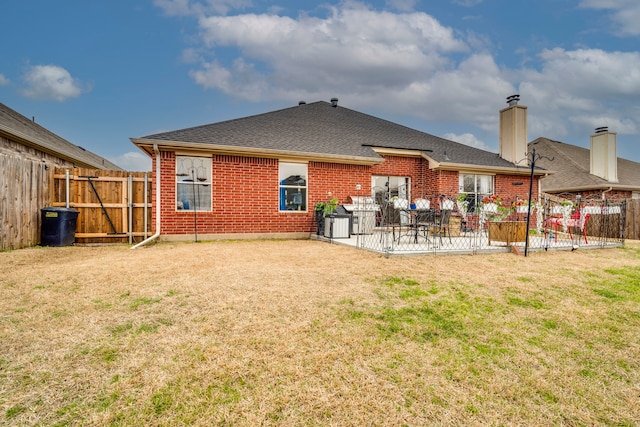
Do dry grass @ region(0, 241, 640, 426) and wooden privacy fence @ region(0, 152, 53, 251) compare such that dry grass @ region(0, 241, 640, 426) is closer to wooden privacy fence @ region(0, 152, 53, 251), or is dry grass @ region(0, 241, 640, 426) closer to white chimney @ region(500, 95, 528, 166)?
wooden privacy fence @ region(0, 152, 53, 251)

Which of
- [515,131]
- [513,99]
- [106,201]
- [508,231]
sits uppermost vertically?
[513,99]

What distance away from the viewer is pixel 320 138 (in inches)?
487

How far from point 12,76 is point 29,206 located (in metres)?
14.4

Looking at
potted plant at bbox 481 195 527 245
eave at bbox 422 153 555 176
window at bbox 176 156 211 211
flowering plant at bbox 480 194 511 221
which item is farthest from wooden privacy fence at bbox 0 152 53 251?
eave at bbox 422 153 555 176

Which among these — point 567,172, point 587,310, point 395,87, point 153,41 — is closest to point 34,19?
point 153,41

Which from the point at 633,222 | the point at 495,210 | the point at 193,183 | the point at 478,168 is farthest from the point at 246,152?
the point at 633,222

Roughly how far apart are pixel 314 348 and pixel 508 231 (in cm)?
751

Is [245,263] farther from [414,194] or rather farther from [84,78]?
[84,78]

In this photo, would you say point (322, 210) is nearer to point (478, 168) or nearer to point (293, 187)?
point (293, 187)

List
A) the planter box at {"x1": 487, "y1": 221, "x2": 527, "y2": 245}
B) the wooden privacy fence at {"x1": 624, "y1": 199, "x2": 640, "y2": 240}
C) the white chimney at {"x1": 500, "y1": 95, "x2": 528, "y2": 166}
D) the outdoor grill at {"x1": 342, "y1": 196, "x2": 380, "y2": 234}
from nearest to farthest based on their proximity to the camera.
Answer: the planter box at {"x1": 487, "y1": 221, "x2": 527, "y2": 245} < the outdoor grill at {"x1": 342, "y1": 196, "x2": 380, "y2": 234} < the wooden privacy fence at {"x1": 624, "y1": 199, "x2": 640, "y2": 240} < the white chimney at {"x1": 500, "y1": 95, "x2": 528, "y2": 166}

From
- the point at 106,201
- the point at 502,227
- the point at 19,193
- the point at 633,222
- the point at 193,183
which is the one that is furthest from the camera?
the point at 633,222

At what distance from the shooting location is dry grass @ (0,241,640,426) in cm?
196

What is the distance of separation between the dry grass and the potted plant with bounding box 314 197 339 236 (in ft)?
16.4

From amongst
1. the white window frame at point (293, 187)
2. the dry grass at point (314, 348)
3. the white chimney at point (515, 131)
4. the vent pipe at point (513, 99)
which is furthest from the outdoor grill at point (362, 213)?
the vent pipe at point (513, 99)
